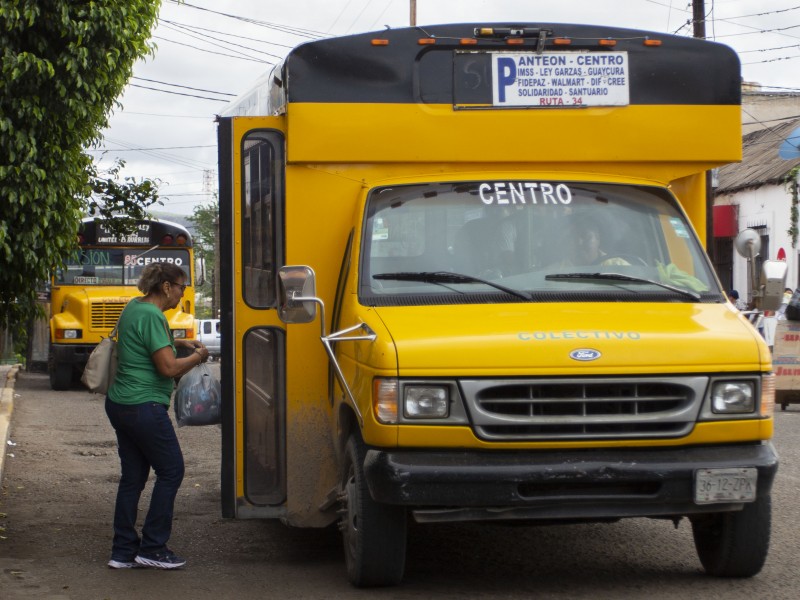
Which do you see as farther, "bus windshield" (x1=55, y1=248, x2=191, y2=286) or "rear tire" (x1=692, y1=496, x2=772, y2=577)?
"bus windshield" (x1=55, y1=248, x2=191, y2=286)

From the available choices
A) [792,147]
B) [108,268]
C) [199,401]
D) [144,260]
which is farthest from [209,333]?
[199,401]

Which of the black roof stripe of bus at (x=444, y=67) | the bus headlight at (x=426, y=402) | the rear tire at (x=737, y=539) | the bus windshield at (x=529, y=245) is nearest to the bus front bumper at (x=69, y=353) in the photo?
the black roof stripe of bus at (x=444, y=67)

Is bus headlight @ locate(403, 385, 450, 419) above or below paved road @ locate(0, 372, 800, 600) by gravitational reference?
above

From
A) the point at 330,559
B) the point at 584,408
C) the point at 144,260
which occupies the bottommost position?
the point at 330,559

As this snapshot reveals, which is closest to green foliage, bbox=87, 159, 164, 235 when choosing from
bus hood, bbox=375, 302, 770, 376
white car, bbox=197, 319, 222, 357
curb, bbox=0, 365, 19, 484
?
curb, bbox=0, 365, 19, 484

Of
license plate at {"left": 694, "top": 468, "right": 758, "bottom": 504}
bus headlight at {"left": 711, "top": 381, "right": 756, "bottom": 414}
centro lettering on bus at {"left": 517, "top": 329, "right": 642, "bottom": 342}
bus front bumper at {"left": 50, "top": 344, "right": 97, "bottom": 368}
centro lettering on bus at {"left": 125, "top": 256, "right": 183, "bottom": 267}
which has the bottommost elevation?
bus front bumper at {"left": 50, "top": 344, "right": 97, "bottom": 368}

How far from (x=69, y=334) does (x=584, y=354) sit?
55.7ft

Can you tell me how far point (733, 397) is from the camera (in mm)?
5957

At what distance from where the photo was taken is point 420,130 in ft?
23.0

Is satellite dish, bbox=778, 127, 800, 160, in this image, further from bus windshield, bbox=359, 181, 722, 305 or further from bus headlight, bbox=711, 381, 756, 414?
bus headlight, bbox=711, 381, 756, 414

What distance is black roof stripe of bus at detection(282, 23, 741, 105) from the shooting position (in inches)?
272

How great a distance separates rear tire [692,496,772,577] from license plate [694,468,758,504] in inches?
10.5

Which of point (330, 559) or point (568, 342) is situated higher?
point (568, 342)

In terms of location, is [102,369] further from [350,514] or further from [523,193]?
[523,193]
